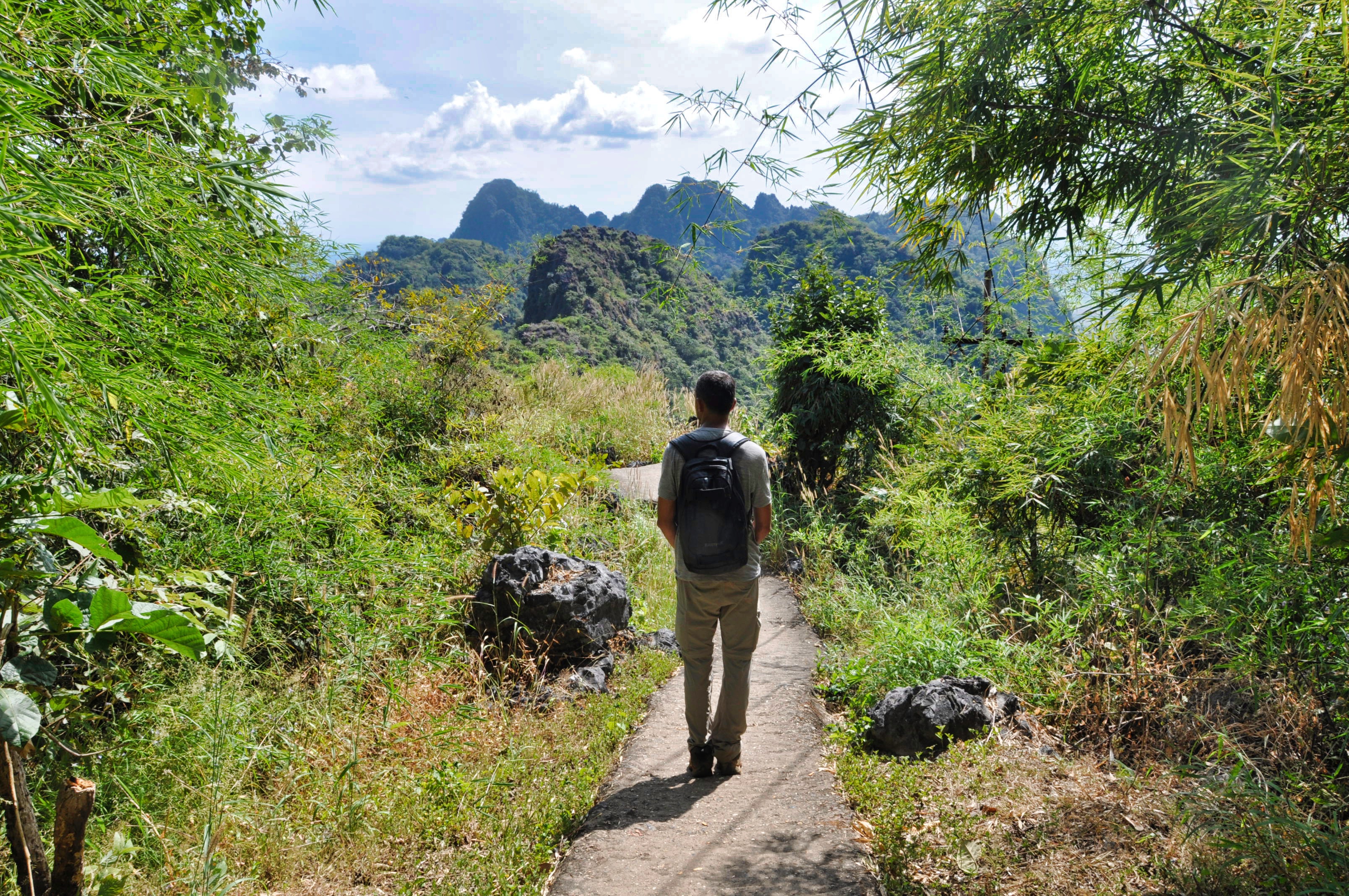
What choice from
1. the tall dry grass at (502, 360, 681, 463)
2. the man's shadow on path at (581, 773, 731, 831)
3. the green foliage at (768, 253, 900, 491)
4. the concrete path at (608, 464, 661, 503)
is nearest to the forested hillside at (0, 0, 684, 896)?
the man's shadow on path at (581, 773, 731, 831)

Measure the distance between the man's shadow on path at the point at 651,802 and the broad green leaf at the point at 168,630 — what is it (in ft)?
6.85

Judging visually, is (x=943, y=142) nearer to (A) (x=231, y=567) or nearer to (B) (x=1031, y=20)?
(B) (x=1031, y=20)

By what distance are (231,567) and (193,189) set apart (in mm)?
1755

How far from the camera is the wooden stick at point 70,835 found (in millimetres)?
1675

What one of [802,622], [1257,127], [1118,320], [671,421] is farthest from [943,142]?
[671,421]

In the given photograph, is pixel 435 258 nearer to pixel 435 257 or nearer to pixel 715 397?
pixel 435 257

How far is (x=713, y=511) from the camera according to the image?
10.7 feet

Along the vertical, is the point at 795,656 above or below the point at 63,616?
below

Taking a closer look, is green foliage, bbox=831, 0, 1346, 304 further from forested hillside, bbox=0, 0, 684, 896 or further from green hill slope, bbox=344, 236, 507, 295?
green hill slope, bbox=344, 236, 507, 295

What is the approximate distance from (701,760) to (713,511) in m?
1.22

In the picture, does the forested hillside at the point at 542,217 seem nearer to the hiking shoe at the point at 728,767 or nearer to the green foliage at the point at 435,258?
the green foliage at the point at 435,258

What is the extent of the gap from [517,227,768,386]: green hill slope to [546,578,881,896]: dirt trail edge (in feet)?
47.9

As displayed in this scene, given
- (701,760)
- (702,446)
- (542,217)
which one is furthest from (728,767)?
(542,217)

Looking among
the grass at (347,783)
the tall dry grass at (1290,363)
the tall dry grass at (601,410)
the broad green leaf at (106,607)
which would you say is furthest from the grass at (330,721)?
the tall dry grass at (601,410)
